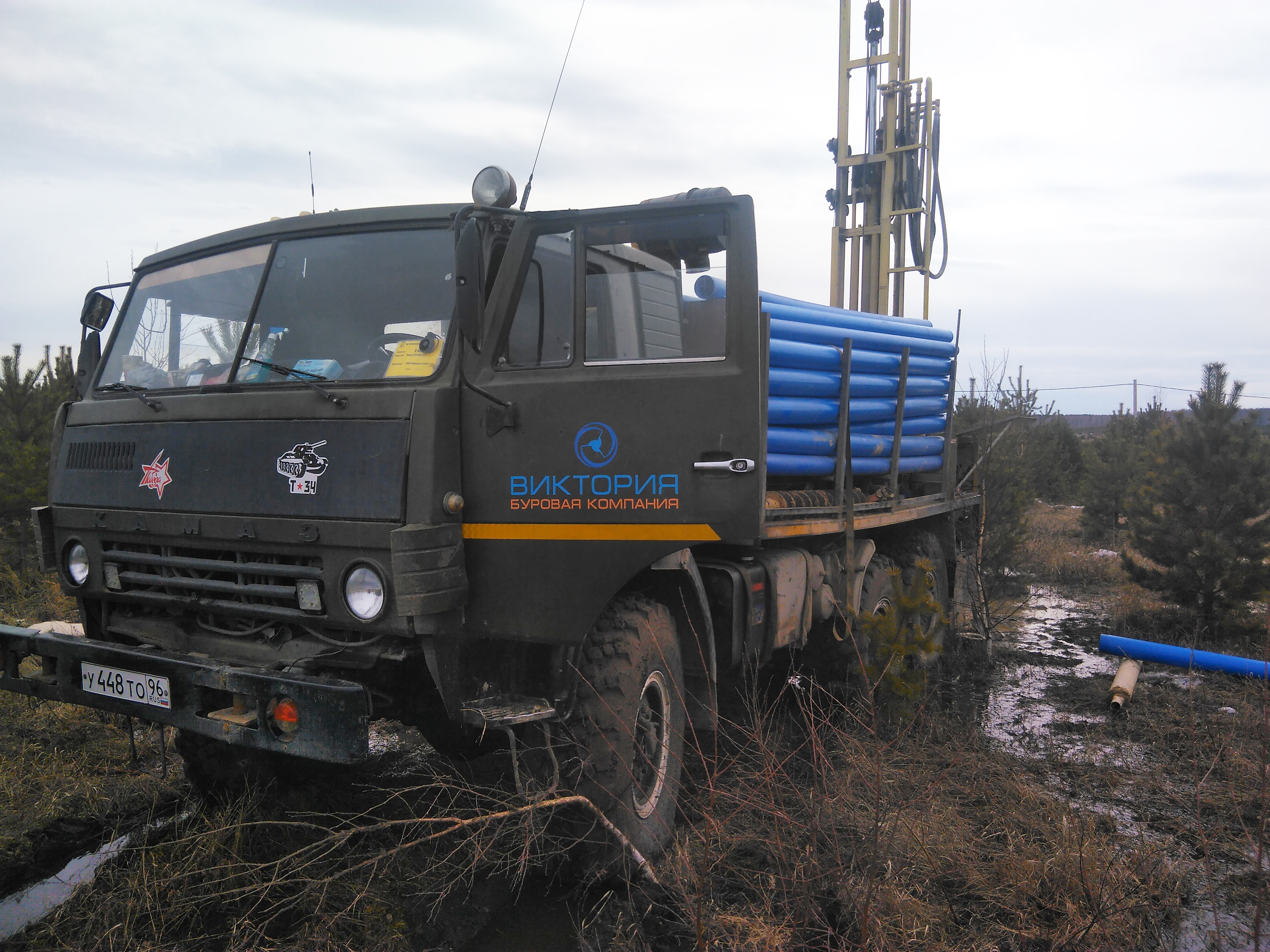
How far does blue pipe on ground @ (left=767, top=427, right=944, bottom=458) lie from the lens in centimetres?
439

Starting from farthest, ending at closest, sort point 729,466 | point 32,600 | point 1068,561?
point 1068,561 < point 32,600 < point 729,466

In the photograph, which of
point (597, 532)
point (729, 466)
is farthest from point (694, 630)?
point (729, 466)

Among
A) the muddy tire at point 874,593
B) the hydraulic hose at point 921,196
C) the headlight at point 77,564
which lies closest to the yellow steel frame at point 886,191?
the hydraulic hose at point 921,196

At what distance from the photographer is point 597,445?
346 centimetres

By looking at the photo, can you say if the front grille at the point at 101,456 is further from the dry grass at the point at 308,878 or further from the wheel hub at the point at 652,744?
the wheel hub at the point at 652,744

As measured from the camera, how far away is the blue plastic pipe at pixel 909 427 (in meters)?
5.39

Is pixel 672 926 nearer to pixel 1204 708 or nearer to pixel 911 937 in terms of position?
pixel 911 937

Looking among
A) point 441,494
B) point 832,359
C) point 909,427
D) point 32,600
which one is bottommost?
point 32,600

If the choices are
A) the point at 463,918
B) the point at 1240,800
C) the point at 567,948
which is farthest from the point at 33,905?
the point at 1240,800

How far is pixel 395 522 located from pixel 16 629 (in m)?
1.91

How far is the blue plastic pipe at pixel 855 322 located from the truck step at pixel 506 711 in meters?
2.11

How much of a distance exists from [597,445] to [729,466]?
504mm

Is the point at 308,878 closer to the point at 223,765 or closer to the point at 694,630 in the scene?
the point at 223,765

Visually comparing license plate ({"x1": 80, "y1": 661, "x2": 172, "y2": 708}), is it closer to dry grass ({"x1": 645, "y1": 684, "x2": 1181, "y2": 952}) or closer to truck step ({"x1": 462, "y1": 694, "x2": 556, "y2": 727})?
truck step ({"x1": 462, "y1": 694, "x2": 556, "y2": 727})
